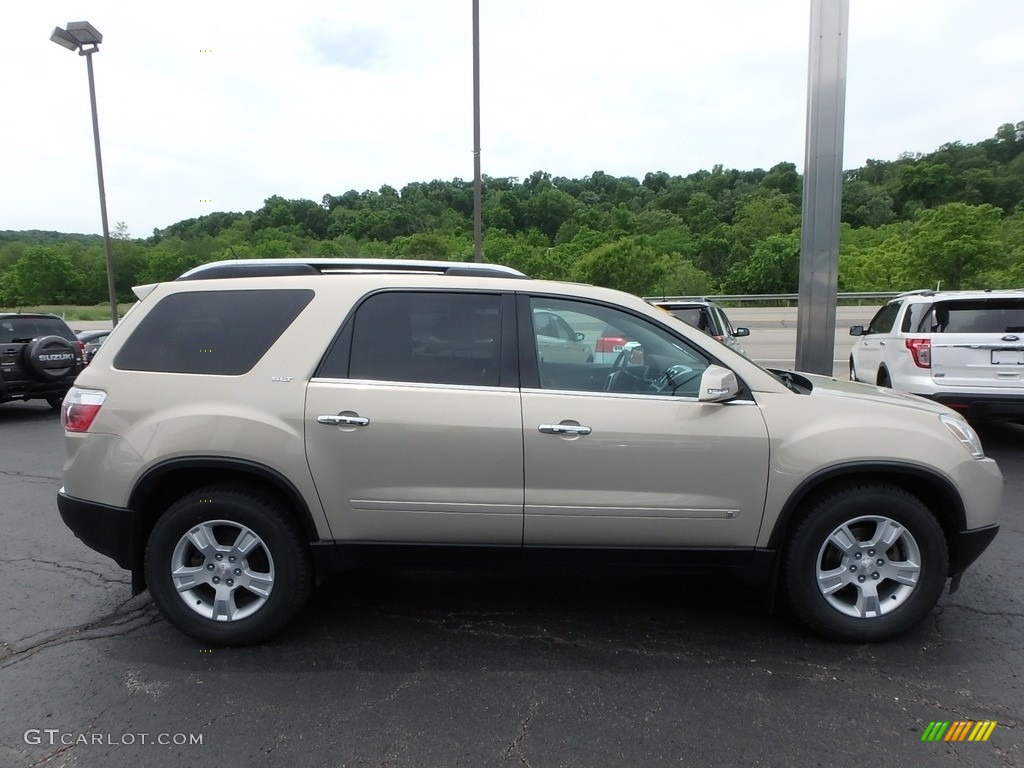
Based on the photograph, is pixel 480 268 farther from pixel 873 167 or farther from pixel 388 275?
pixel 873 167

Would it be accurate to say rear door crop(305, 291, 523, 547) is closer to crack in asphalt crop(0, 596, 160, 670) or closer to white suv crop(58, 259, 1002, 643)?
white suv crop(58, 259, 1002, 643)

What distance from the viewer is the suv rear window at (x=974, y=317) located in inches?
270

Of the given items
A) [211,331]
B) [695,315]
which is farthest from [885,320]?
[211,331]

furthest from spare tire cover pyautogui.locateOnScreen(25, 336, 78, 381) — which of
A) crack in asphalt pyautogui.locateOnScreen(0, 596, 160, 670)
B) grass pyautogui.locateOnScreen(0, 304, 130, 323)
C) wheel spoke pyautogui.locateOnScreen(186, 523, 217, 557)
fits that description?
grass pyautogui.locateOnScreen(0, 304, 130, 323)

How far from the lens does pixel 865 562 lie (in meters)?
3.20

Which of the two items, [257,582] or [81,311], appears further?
[81,311]

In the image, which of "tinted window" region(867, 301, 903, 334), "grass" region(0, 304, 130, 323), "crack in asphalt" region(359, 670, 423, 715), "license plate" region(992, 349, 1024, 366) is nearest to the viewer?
"crack in asphalt" region(359, 670, 423, 715)

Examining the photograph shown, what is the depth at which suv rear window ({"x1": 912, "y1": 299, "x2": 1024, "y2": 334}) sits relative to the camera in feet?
22.5

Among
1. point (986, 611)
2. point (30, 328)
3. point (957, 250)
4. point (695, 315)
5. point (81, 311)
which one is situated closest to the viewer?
point (986, 611)

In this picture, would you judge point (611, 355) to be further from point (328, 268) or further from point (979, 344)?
point (979, 344)

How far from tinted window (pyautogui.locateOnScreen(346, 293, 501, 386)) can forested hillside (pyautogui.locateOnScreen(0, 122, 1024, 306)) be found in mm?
28167

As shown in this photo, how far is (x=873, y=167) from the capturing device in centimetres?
8206

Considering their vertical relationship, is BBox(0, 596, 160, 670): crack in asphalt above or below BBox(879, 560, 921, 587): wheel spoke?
below

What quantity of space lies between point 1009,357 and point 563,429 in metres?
6.02
